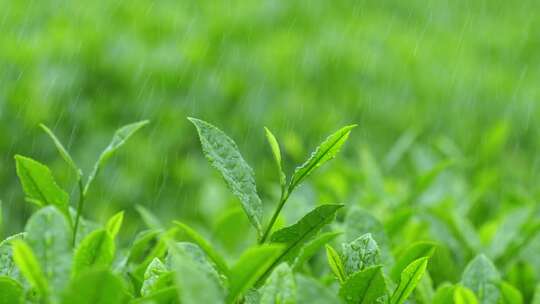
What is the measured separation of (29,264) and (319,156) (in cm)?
48

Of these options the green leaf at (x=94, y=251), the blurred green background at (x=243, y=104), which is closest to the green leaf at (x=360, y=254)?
the green leaf at (x=94, y=251)

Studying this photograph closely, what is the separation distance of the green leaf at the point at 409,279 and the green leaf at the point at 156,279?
1.14 feet

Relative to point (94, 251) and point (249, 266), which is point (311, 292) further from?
point (94, 251)

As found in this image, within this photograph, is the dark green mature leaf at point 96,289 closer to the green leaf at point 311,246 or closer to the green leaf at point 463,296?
the green leaf at point 311,246

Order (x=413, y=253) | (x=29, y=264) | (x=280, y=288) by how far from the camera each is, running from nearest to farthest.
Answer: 1. (x=29, y=264)
2. (x=280, y=288)
3. (x=413, y=253)

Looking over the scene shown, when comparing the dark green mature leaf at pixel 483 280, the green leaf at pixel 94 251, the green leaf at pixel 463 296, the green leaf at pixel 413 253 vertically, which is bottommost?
the dark green mature leaf at pixel 483 280

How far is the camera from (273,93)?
4512 mm

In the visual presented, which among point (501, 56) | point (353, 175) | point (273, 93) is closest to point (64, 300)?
point (353, 175)

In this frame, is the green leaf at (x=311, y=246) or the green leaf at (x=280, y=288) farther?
the green leaf at (x=311, y=246)

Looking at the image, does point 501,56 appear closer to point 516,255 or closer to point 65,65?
point 65,65

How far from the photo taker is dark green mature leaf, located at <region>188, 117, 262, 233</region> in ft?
4.49

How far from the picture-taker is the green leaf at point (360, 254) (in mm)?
1381

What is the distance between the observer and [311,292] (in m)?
1.04

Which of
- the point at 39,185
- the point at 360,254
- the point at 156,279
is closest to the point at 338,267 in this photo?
the point at 360,254
